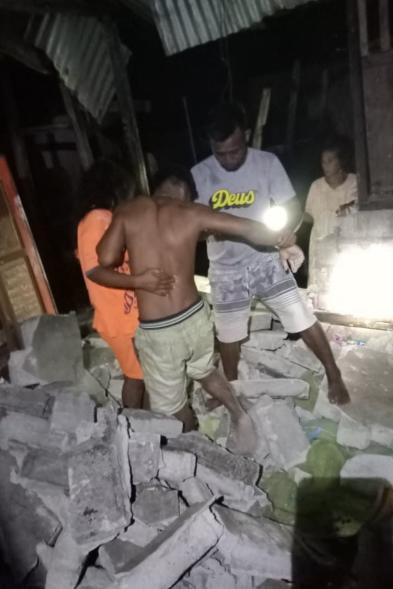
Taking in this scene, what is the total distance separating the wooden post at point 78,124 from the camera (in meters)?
6.03

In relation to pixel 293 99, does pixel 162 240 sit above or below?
below

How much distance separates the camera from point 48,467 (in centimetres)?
326

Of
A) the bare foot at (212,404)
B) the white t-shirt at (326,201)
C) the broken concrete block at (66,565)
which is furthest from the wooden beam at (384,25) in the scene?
the broken concrete block at (66,565)

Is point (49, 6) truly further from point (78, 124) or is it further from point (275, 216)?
point (275, 216)

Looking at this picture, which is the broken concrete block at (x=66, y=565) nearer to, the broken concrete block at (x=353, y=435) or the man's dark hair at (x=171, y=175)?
the broken concrete block at (x=353, y=435)

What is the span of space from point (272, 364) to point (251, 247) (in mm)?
1291

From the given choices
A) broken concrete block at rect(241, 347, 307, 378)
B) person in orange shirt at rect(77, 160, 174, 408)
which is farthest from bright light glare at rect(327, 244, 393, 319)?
person in orange shirt at rect(77, 160, 174, 408)

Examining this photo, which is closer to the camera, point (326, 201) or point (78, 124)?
point (326, 201)

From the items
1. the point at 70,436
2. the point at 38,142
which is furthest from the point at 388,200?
the point at 38,142

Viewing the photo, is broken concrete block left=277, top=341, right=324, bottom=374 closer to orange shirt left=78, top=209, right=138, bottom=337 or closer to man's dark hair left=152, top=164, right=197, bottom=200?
orange shirt left=78, top=209, right=138, bottom=337

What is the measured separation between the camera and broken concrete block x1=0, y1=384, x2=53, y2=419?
3537 mm

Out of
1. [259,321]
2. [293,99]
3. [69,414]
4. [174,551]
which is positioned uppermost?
[293,99]

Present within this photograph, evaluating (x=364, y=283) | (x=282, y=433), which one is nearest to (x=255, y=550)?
(x=282, y=433)

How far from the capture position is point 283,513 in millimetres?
3311
